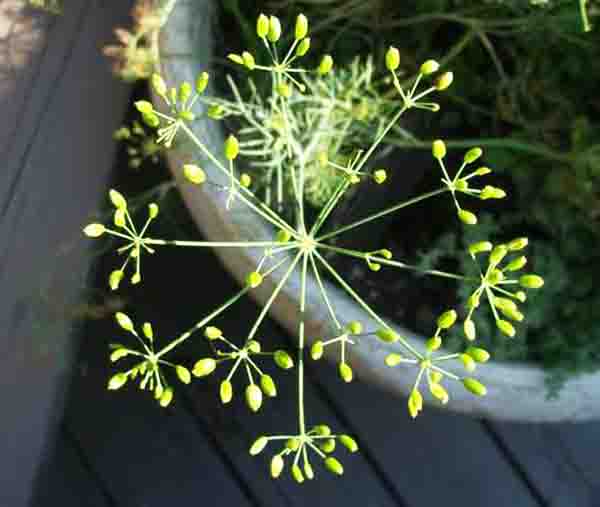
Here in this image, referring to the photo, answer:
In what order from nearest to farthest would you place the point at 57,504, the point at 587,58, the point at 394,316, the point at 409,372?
the point at 409,372 < the point at 587,58 < the point at 394,316 < the point at 57,504

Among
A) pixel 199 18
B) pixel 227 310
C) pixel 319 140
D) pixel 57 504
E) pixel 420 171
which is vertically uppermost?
pixel 199 18

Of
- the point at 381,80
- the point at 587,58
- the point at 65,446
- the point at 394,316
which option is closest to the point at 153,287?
the point at 65,446

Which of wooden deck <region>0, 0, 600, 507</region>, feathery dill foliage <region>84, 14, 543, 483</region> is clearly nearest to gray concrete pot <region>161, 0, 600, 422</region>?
feathery dill foliage <region>84, 14, 543, 483</region>

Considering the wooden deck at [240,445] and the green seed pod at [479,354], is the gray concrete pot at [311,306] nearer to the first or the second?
the green seed pod at [479,354]

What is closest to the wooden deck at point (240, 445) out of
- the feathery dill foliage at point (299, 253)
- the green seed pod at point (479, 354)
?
the feathery dill foliage at point (299, 253)

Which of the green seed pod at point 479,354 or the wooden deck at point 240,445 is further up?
the green seed pod at point 479,354

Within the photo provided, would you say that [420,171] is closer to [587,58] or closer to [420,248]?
[420,248]

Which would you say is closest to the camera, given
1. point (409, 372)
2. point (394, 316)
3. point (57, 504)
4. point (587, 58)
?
point (409, 372)

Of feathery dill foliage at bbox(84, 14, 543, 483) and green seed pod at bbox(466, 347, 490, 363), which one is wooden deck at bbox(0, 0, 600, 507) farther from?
green seed pod at bbox(466, 347, 490, 363)
